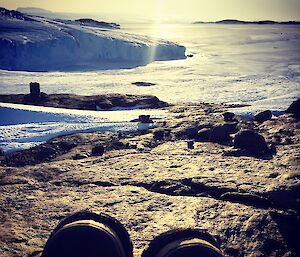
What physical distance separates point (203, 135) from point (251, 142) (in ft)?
4.92

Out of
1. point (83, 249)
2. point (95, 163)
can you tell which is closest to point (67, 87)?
point (95, 163)

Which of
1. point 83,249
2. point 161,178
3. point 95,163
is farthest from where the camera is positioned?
point 95,163

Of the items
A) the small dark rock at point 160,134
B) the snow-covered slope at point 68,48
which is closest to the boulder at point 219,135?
the small dark rock at point 160,134

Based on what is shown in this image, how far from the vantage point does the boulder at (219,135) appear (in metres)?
8.22

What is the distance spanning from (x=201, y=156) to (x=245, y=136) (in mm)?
977

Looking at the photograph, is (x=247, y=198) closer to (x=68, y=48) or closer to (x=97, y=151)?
(x=97, y=151)

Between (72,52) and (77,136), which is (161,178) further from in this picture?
(72,52)

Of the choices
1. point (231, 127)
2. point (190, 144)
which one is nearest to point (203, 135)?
point (231, 127)

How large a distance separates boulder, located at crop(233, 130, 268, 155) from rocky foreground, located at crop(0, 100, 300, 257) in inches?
0.8

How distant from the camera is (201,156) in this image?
7078 mm

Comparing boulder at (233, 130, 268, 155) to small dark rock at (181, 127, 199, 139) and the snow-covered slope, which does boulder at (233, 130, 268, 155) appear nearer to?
small dark rock at (181, 127, 199, 139)

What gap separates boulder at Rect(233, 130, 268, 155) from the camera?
7090 millimetres

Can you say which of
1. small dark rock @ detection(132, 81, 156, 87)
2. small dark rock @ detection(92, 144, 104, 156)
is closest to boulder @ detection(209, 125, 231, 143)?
small dark rock @ detection(92, 144, 104, 156)

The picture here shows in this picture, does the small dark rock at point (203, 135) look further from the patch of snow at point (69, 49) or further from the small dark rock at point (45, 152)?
the patch of snow at point (69, 49)
